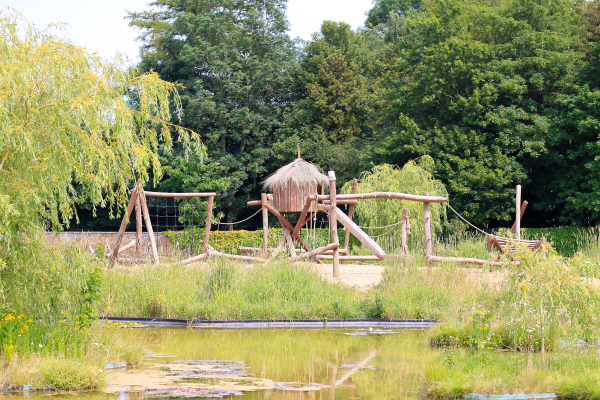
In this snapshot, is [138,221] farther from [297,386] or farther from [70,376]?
[297,386]

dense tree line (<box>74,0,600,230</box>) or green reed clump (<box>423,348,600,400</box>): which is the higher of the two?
dense tree line (<box>74,0,600,230</box>)

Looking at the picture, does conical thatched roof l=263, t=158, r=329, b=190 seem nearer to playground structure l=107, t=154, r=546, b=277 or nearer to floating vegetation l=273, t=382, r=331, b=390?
→ playground structure l=107, t=154, r=546, b=277

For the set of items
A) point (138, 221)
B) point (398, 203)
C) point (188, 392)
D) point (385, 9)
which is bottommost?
point (188, 392)

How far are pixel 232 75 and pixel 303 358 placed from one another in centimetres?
2448

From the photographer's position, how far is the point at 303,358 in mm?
7387

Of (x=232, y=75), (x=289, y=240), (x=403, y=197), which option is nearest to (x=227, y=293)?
(x=403, y=197)

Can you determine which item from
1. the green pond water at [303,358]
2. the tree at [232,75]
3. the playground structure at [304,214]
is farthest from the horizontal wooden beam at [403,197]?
the tree at [232,75]

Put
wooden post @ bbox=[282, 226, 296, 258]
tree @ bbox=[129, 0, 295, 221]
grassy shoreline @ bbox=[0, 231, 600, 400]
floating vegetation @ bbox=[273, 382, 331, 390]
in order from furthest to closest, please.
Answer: tree @ bbox=[129, 0, 295, 221]
wooden post @ bbox=[282, 226, 296, 258]
floating vegetation @ bbox=[273, 382, 331, 390]
grassy shoreline @ bbox=[0, 231, 600, 400]

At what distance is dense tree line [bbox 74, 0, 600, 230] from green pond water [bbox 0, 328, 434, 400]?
15.1 meters

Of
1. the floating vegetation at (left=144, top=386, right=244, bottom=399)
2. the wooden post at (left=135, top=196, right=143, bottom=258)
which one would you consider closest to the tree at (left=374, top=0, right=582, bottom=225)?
the wooden post at (left=135, top=196, right=143, bottom=258)

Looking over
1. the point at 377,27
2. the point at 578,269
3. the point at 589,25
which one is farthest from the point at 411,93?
A: the point at 578,269

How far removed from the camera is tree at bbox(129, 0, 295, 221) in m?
29.3

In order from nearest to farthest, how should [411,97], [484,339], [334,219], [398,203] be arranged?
[484,339] < [334,219] < [398,203] < [411,97]

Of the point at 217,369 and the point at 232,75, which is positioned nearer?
the point at 217,369
